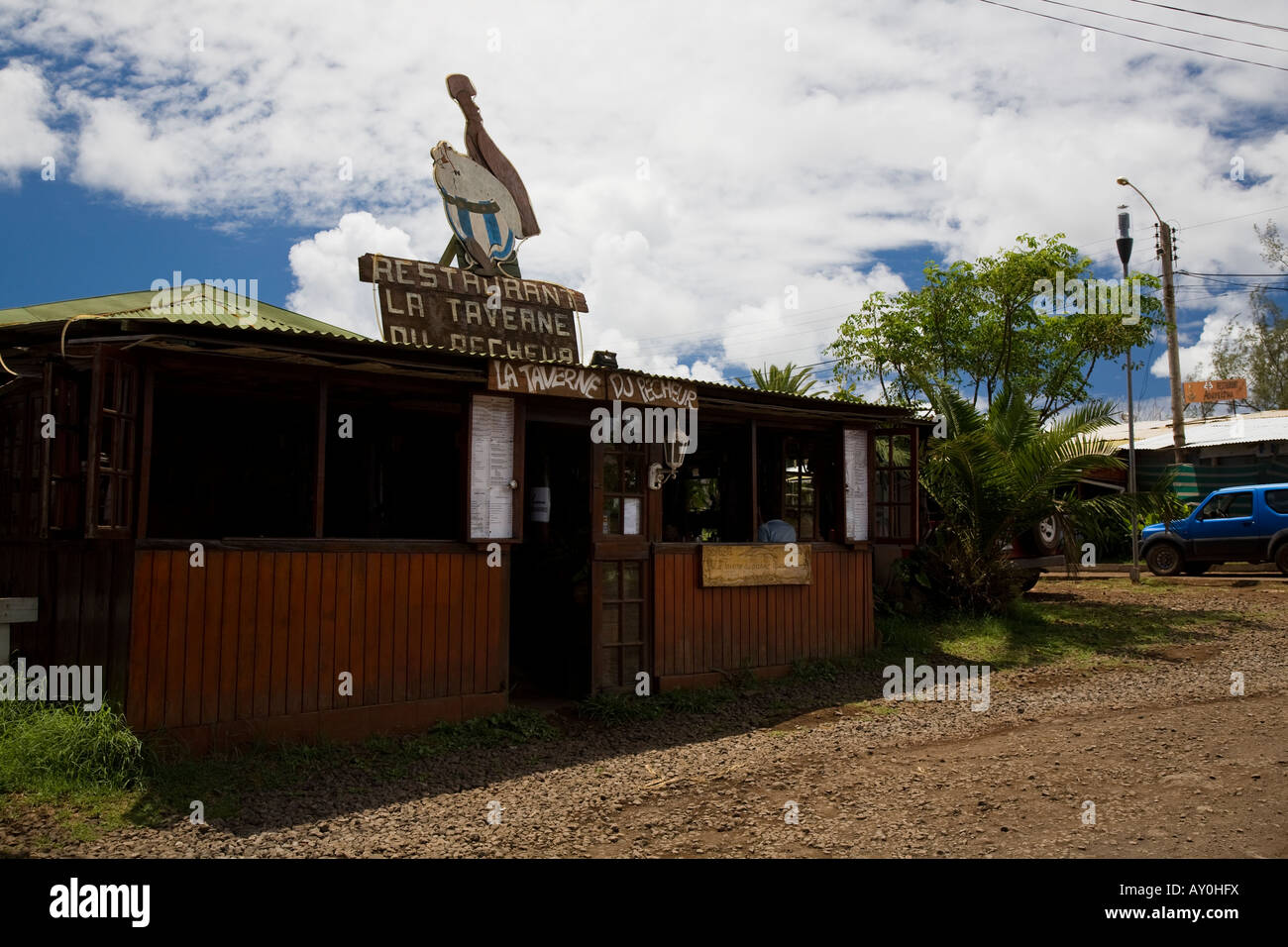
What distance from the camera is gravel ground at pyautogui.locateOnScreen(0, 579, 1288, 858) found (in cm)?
500

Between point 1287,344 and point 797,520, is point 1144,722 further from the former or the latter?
point 1287,344

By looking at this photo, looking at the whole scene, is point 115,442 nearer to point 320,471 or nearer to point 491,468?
point 320,471

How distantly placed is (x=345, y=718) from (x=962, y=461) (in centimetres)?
864

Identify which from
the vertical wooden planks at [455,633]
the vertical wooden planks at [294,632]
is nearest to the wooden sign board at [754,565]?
the vertical wooden planks at [455,633]

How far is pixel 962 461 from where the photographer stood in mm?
12570

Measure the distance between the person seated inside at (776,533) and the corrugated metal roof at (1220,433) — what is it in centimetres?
1540

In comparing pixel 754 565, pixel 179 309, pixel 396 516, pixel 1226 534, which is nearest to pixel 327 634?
pixel 396 516

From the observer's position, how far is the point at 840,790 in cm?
600

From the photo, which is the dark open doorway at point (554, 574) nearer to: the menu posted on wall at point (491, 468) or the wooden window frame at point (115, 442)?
the menu posted on wall at point (491, 468)

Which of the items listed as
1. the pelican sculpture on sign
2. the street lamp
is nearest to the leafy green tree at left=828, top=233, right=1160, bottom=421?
the street lamp

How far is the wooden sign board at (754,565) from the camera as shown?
30.3 ft

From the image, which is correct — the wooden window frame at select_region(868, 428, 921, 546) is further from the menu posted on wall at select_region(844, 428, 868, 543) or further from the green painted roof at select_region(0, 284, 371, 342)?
the green painted roof at select_region(0, 284, 371, 342)
